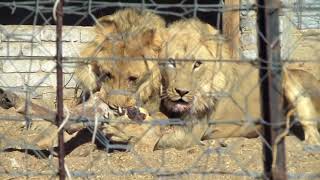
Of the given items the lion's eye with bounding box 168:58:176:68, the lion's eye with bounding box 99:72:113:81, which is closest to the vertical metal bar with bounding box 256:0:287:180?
the lion's eye with bounding box 168:58:176:68

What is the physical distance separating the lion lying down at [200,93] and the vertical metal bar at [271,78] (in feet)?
4.94

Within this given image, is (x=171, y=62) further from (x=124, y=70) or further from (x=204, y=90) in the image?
(x=124, y=70)

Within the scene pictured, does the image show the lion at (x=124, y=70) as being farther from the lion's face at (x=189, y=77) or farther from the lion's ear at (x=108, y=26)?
the lion's face at (x=189, y=77)

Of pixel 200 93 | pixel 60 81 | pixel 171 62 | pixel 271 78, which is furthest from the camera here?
pixel 200 93

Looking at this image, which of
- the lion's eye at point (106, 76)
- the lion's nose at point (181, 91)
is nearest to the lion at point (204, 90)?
the lion's nose at point (181, 91)

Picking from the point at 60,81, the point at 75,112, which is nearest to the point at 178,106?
the point at 75,112

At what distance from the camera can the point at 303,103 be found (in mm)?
5230

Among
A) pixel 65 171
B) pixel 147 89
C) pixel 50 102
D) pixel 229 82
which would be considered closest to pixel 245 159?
pixel 229 82

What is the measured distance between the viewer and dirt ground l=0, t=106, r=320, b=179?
3607 millimetres

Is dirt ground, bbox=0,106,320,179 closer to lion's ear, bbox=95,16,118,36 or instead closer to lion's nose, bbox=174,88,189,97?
lion's nose, bbox=174,88,189,97

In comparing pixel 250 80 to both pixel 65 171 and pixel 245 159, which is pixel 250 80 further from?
pixel 65 171

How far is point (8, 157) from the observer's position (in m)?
4.16

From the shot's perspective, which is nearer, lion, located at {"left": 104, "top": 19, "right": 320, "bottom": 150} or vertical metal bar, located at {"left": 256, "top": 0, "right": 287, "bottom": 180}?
vertical metal bar, located at {"left": 256, "top": 0, "right": 287, "bottom": 180}

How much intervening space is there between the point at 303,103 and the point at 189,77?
131cm
